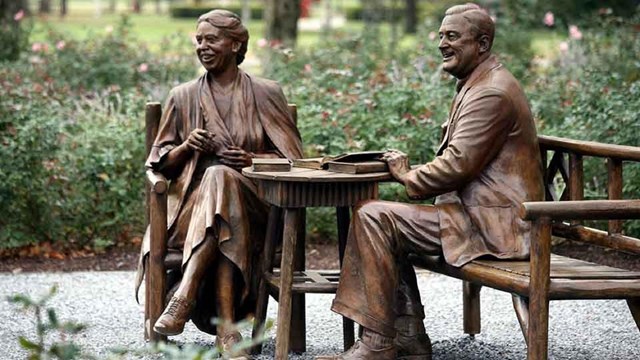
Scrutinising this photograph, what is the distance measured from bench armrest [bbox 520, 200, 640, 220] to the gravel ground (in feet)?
4.58

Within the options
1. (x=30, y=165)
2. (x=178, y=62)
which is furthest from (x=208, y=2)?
(x=30, y=165)

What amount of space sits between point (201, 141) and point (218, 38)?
1.72ft

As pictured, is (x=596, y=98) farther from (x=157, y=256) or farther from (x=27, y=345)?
(x=27, y=345)

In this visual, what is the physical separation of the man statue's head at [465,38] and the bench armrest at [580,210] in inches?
36.2

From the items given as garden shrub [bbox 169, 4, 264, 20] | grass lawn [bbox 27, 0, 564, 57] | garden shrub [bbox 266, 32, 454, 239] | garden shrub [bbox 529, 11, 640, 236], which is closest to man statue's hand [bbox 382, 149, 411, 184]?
garden shrub [bbox 529, 11, 640, 236]

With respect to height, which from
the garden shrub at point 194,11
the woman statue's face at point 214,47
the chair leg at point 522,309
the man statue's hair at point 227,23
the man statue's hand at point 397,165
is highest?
the man statue's hair at point 227,23

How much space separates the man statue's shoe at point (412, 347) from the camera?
636 cm

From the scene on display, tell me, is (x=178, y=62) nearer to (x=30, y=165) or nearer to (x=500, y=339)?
(x=30, y=165)

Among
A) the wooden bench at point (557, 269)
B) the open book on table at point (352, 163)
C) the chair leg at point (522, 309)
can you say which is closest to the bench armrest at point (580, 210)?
the wooden bench at point (557, 269)

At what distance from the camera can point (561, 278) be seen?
5.76 m

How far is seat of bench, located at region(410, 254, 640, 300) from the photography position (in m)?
5.65

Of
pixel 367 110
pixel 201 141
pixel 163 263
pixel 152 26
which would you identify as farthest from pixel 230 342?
pixel 152 26

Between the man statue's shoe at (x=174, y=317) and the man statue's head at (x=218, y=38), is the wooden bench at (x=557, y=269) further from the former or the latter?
the man statue's head at (x=218, y=38)

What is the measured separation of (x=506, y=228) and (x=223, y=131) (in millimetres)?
1575
